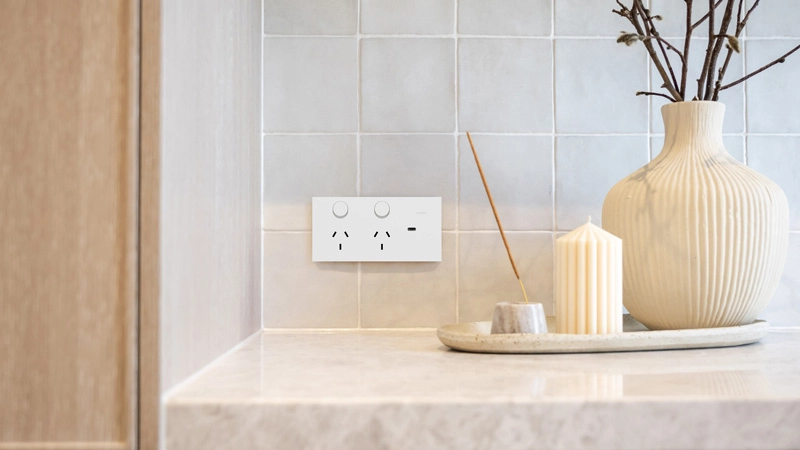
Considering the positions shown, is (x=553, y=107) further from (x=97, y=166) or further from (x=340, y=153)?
(x=97, y=166)

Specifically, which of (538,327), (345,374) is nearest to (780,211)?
(538,327)

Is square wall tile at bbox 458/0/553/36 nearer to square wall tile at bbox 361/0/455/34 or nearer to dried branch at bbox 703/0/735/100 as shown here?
square wall tile at bbox 361/0/455/34

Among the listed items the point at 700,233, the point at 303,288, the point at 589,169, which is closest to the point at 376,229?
the point at 303,288

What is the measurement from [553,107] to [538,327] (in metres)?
0.41

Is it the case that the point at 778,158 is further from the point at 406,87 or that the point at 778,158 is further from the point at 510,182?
the point at 406,87

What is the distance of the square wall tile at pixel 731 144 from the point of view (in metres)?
1.06

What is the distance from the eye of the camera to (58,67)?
536mm

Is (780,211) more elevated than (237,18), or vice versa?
(237,18)

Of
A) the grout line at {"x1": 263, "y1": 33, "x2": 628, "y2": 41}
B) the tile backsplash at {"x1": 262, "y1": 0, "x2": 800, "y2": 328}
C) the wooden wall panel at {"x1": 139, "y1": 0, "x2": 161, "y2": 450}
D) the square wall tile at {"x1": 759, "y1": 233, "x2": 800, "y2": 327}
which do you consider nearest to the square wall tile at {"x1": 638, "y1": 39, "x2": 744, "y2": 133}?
the tile backsplash at {"x1": 262, "y1": 0, "x2": 800, "y2": 328}

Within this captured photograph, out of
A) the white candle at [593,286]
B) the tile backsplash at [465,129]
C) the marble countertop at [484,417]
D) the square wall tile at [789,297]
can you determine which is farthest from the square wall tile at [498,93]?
the marble countertop at [484,417]

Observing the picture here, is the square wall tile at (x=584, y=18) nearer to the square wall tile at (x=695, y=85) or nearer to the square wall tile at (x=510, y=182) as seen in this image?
the square wall tile at (x=695, y=85)

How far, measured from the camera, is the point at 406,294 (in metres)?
1.04

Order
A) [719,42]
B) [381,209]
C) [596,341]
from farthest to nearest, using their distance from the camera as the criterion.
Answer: [381,209], [719,42], [596,341]

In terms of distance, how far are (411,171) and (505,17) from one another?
29 centimetres
